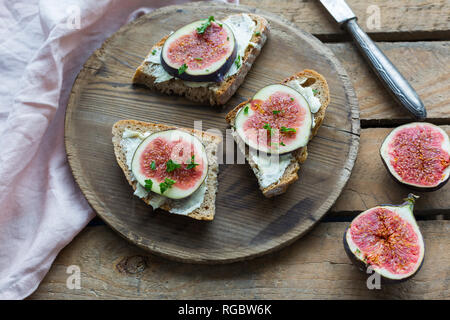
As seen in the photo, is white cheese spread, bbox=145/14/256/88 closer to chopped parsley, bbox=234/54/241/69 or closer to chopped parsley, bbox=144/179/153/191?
chopped parsley, bbox=234/54/241/69

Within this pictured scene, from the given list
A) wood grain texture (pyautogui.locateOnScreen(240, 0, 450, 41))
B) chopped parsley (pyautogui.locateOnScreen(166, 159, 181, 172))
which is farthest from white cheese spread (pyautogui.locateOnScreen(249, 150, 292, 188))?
wood grain texture (pyautogui.locateOnScreen(240, 0, 450, 41))

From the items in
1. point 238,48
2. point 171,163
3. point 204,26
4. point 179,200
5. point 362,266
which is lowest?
point 362,266

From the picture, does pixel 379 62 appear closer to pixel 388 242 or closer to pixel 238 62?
pixel 238 62

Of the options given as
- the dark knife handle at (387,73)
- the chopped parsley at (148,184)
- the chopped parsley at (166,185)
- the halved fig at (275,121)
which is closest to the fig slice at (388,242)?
the halved fig at (275,121)

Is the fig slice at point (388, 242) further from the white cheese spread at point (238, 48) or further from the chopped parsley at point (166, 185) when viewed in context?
the white cheese spread at point (238, 48)

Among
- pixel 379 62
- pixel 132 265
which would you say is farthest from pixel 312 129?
pixel 132 265

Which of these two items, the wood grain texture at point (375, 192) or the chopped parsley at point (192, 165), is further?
the wood grain texture at point (375, 192)
